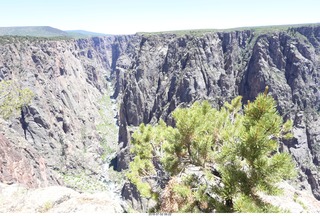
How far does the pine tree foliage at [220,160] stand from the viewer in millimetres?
8164

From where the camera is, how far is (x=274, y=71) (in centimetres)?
15175

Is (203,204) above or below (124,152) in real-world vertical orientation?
above

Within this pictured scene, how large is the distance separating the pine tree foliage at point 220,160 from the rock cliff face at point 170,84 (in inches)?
4539

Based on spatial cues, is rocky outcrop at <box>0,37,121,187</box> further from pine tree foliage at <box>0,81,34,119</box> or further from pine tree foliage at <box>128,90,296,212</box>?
pine tree foliage at <box>128,90,296,212</box>

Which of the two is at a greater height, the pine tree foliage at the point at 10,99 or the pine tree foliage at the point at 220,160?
the pine tree foliage at the point at 220,160

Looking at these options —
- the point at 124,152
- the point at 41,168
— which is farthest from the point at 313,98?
the point at 41,168

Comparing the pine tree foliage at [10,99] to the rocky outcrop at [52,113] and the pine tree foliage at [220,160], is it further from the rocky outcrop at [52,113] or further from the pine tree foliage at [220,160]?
the rocky outcrop at [52,113]

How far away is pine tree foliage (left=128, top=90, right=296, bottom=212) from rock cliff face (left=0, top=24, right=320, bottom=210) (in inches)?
4539

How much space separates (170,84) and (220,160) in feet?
499

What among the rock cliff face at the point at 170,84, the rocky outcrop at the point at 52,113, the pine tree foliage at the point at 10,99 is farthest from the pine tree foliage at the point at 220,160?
the rock cliff face at the point at 170,84

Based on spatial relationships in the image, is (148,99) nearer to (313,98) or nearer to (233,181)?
(313,98)

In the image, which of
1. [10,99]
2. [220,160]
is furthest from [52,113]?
[220,160]

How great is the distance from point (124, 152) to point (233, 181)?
128m

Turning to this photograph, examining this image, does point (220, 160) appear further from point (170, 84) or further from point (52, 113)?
point (170, 84)
